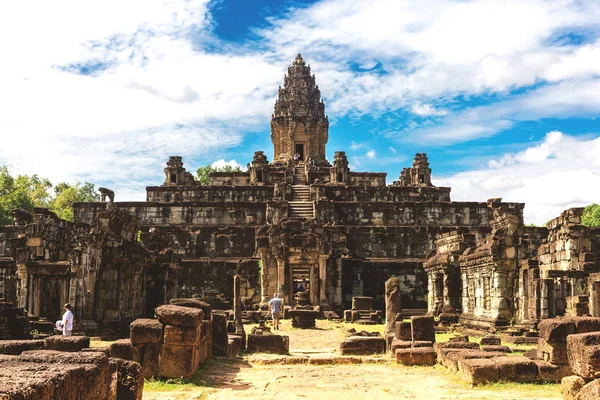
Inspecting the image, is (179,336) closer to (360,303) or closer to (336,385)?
(336,385)

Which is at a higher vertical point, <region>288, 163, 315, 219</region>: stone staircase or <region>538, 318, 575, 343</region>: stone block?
<region>288, 163, 315, 219</region>: stone staircase

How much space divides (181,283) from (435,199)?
1825cm

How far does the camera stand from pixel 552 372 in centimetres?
1089

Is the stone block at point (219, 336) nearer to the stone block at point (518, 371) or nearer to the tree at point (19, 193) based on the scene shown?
the stone block at point (518, 371)

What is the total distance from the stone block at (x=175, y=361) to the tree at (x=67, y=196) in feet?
164

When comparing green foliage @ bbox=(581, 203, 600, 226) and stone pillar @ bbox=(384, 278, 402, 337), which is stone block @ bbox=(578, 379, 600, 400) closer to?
stone pillar @ bbox=(384, 278, 402, 337)

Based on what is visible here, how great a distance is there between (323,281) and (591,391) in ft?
75.5

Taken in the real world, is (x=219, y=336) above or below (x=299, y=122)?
below

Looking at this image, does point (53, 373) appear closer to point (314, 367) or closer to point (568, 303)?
point (314, 367)

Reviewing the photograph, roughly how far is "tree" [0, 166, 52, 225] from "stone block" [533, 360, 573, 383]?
49.4 m

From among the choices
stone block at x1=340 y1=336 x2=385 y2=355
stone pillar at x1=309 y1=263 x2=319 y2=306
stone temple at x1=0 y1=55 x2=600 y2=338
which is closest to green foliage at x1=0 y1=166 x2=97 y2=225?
stone temple at x1=0 y1=55 x2=600 y2=338

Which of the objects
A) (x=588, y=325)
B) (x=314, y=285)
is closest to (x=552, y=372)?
(x=588, y=325)

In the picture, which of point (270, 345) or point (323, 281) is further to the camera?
point (323, 281)

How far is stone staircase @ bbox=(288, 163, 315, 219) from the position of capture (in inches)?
1500
